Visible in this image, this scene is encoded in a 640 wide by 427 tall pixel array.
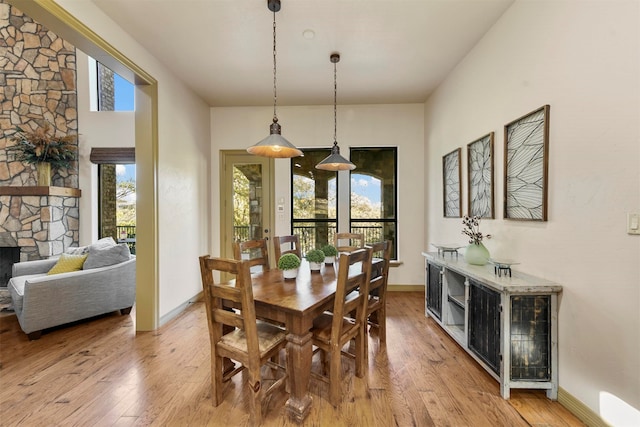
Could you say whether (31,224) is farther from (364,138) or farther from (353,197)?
(364,138)

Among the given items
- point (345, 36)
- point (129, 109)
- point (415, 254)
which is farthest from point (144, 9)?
point (415, 254)

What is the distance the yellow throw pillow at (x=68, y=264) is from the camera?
3.03 metres

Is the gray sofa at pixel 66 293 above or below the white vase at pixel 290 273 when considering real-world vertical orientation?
below

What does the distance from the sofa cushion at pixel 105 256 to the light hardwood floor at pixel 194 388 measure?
0.74 m

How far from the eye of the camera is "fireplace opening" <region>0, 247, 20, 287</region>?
157 inches

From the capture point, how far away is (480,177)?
2635mm

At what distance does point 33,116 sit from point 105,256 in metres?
3.21

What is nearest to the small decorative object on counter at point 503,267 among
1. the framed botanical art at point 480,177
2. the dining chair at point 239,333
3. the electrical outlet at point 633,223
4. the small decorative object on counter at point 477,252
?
the small decorative object on counter at point 477,252

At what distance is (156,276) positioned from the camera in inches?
114

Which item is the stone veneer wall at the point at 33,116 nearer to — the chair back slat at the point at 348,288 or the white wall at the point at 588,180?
the chair back slat at the point at 348,288

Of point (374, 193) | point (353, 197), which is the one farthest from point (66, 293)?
point (374, 193)

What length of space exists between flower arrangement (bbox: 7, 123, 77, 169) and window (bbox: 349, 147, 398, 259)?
4688 mm

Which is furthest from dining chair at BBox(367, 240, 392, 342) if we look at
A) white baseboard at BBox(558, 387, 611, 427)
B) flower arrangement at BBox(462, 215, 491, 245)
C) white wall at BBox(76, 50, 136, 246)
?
white wall at BBox(76, 50, 136, 246)

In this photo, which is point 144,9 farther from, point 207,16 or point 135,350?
point 135,350
